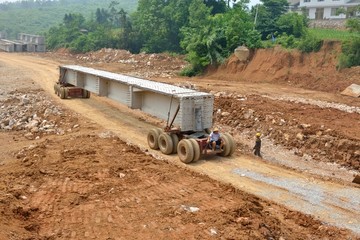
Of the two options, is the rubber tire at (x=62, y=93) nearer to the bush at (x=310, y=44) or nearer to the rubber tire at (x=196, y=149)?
the rubber tire at (x=196, y=149)

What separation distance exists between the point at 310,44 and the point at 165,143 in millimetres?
19703

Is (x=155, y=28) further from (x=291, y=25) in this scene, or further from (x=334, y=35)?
(x=334, y=35)

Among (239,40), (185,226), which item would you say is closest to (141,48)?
(239,40)

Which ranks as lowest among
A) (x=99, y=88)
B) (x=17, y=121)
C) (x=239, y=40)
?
(x=17, y=121)

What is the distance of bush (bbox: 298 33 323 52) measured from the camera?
30906 millimetres

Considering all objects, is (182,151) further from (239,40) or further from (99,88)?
(239,40)

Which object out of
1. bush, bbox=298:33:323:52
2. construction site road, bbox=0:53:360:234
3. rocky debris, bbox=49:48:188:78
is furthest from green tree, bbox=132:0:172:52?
construction site road, bbox=0:53:360:234

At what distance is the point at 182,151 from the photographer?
48.2ft

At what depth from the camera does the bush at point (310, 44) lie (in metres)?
30.9

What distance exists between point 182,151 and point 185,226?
5.45m

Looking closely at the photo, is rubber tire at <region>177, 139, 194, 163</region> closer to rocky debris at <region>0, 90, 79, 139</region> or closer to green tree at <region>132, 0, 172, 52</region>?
rocky debris at <region>0, 90, 79, 139</region>

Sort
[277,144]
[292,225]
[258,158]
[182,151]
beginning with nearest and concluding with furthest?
1. [292,225]
2. [182,151]
3. [258,158]
4. [277,144]

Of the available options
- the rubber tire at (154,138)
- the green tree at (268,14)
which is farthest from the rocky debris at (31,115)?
the green tree at (268,14)

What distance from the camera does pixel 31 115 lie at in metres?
21.7
